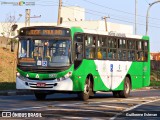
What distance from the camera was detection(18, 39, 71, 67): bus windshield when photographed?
22219mm

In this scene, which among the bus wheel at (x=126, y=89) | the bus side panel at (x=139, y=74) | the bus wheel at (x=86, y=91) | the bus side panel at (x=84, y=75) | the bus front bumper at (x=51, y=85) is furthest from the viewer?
the bus side panel at (x=139, y=74)

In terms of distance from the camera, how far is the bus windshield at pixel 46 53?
22.2 m

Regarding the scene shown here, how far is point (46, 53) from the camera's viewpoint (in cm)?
2225

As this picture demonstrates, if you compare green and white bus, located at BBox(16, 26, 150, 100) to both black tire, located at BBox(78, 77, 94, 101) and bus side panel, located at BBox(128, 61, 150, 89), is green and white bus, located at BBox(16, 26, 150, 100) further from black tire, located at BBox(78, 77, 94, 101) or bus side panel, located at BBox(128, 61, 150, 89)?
bus side panel, located at BBox(128, 61, 150, 89)

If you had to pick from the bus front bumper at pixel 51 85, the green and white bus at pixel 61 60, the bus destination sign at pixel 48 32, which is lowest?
the bus front bumper at pixel 51 85

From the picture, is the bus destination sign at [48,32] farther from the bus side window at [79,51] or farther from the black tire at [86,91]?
the black tire at [86,91]

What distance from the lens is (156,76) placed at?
61.3 meters

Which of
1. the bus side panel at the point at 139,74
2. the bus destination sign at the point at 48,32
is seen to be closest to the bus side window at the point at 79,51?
the bus destination sign at the point at 48,32

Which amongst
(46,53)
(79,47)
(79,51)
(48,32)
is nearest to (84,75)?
(79,51)

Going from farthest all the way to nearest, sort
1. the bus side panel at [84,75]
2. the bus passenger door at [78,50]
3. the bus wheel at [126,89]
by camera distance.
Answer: the bus wheel at [126,89], the bus passenger door at [78,50], the bus side panel at [84,75]

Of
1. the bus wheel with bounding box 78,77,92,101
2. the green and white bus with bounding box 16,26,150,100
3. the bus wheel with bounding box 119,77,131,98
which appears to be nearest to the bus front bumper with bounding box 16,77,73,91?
the green and white bus with bounding box 16,26,150,100

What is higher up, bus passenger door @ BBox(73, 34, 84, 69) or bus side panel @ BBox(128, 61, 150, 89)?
bus passenger door @ BBox(73, 34, 84, 69)

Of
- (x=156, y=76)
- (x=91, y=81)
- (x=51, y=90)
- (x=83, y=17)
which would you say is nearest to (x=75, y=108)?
(x=51, y=90)

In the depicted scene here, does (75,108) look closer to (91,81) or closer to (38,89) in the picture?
(38,89)
